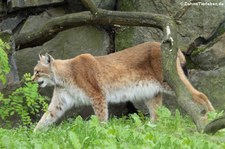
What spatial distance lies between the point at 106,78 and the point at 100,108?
2.36ft

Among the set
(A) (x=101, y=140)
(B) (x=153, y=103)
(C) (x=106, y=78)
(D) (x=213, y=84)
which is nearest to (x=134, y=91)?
(B) (x=153, y=103)

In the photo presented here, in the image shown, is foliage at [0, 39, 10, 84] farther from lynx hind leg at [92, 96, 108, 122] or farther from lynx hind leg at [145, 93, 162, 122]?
lynx hind leg at [145, 93, 162, 122]

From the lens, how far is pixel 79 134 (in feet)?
25.8

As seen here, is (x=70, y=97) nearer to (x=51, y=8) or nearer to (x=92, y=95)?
(x=92, y=95)

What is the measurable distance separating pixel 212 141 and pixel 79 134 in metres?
1.81

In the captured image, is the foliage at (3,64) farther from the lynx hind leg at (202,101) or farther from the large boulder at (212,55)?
the large boulder at (212,55)

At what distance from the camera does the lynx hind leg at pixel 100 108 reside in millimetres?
11633

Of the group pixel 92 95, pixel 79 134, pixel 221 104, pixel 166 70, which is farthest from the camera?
pixel 221 104

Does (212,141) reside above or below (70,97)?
above

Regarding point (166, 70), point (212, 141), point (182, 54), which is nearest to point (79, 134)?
point (212, 141)

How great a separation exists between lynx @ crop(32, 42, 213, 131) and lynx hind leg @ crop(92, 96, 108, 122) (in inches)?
0.8

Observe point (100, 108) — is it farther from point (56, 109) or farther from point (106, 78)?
point (56, 109)

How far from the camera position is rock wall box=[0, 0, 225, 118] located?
12922mm

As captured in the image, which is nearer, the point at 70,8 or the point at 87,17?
the point at 87,17
